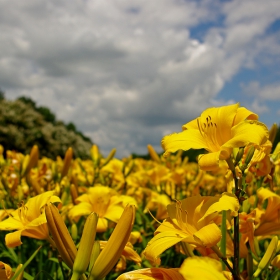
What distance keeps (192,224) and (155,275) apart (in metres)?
0.21

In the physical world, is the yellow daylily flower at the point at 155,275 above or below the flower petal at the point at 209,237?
below

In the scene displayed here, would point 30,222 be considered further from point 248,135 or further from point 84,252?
point 248,135

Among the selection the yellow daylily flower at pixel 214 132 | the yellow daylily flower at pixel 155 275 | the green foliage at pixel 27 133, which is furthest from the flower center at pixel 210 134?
the green foliage at pixel 27 133

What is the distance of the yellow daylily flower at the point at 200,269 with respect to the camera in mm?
768

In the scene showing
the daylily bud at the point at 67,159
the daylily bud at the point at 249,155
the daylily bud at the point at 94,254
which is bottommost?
the daylily bud at the point at 94,254

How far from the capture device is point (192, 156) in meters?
12.2

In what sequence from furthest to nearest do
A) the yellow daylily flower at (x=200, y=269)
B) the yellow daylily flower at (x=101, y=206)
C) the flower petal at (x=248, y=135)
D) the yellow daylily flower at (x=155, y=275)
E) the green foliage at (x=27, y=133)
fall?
the green foliage at (x=27, y=133) < the yellow daylily flower at (x=101, y=206) < the flower petal at (x=248, y=135) < the yellow daylily flower at (x=155, y=275) < the yellow daylily flower at (x=200, y=269)

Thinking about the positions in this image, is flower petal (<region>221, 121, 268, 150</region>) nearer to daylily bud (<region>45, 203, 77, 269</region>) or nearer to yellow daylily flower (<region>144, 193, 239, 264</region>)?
yellow daylily flower (<region>144, 193, 239, 264</region>)

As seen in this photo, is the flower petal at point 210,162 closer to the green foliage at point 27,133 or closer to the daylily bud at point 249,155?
the daylily bud at point 249,155

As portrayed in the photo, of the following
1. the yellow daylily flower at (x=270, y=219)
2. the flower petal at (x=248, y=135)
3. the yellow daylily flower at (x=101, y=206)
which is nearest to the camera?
the flower petal at (x=248, y=135)

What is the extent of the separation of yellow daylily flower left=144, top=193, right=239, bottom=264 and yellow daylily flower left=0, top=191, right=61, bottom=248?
0.43m

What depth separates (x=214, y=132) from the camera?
48.3 inches

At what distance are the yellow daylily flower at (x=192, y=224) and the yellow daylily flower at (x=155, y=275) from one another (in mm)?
31

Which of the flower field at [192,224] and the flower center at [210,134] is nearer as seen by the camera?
the flower field at [192,224]
